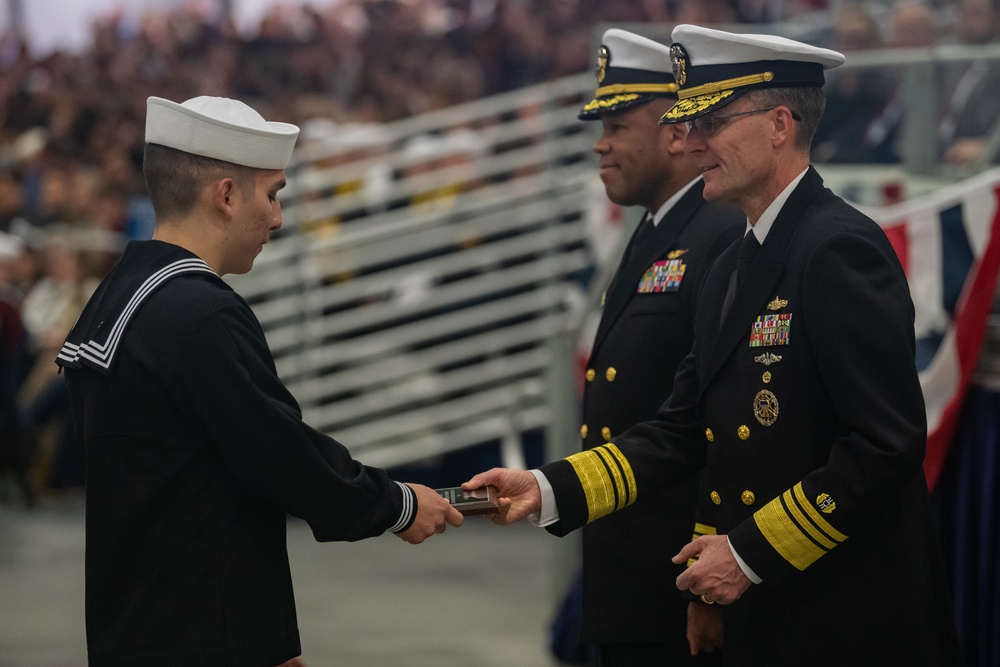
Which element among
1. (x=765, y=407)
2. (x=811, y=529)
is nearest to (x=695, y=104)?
(x=765, y=407)

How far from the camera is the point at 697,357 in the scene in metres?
2.76

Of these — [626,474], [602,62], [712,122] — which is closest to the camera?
[712,122]

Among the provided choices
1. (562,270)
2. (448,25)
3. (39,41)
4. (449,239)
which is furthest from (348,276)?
(39,41)

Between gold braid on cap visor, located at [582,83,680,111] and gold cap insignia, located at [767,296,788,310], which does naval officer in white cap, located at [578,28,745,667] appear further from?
gold cap insignia, located at [767,296,788,310]

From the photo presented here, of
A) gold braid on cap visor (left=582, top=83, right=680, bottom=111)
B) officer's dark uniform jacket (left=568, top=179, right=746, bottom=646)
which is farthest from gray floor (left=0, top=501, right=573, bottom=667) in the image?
gold braid on cap visor (left=582, top=83, right=680, bottom=111)

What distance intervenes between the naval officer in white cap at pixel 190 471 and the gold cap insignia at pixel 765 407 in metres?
0.72

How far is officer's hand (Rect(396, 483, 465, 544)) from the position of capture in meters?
2.73

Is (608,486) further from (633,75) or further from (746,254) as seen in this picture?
(633,75)

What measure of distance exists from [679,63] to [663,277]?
586mm

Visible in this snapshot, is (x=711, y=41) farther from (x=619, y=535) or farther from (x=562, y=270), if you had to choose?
(x=562, y=270)

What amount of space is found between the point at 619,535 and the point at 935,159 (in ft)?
7.92

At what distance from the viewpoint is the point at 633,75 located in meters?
3.27

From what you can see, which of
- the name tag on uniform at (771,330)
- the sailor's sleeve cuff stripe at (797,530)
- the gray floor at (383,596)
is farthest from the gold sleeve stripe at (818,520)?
the gray floor at (383,596)

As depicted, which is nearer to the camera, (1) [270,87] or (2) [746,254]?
(2) [746,254]
